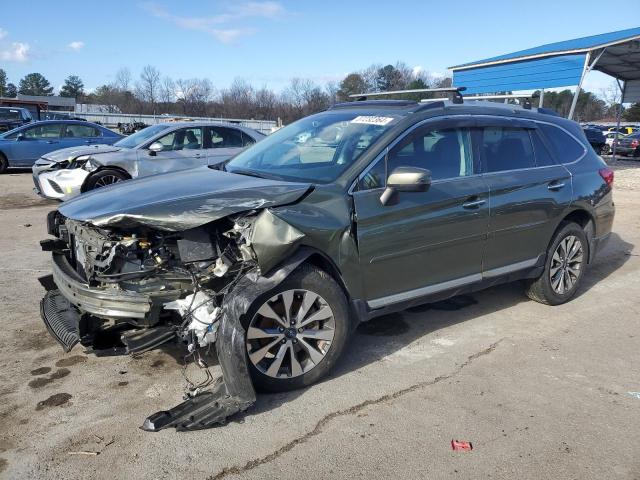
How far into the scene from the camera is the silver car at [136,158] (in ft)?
30.7

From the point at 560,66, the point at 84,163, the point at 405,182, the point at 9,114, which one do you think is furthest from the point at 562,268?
the point at 9,114

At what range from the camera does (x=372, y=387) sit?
359 cm

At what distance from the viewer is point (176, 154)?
963 cm

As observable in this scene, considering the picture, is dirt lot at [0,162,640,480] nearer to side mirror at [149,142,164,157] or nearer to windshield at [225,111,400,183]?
windshield at [225,111,400,183]

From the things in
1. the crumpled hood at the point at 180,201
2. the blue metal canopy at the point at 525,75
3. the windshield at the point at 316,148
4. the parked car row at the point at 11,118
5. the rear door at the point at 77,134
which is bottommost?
the crumpled hood at the point at 180,201

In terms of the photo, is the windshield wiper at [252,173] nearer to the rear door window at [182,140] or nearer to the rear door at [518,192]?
the rear door at [518,192]

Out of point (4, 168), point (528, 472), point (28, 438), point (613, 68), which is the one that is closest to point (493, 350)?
point (528, 472)

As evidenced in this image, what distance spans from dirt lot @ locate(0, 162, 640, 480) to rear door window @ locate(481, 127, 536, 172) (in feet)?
4.65

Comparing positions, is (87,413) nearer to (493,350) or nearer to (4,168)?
(493,350)

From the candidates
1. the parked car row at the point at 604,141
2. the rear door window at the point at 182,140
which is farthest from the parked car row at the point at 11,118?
the parked car row at the point at 604,141

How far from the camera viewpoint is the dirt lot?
280 cm

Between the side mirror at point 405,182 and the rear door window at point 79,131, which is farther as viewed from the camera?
the rear door window at point 79,131

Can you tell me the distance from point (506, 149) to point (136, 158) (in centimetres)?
692

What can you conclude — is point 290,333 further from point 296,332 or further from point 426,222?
point 426,222
